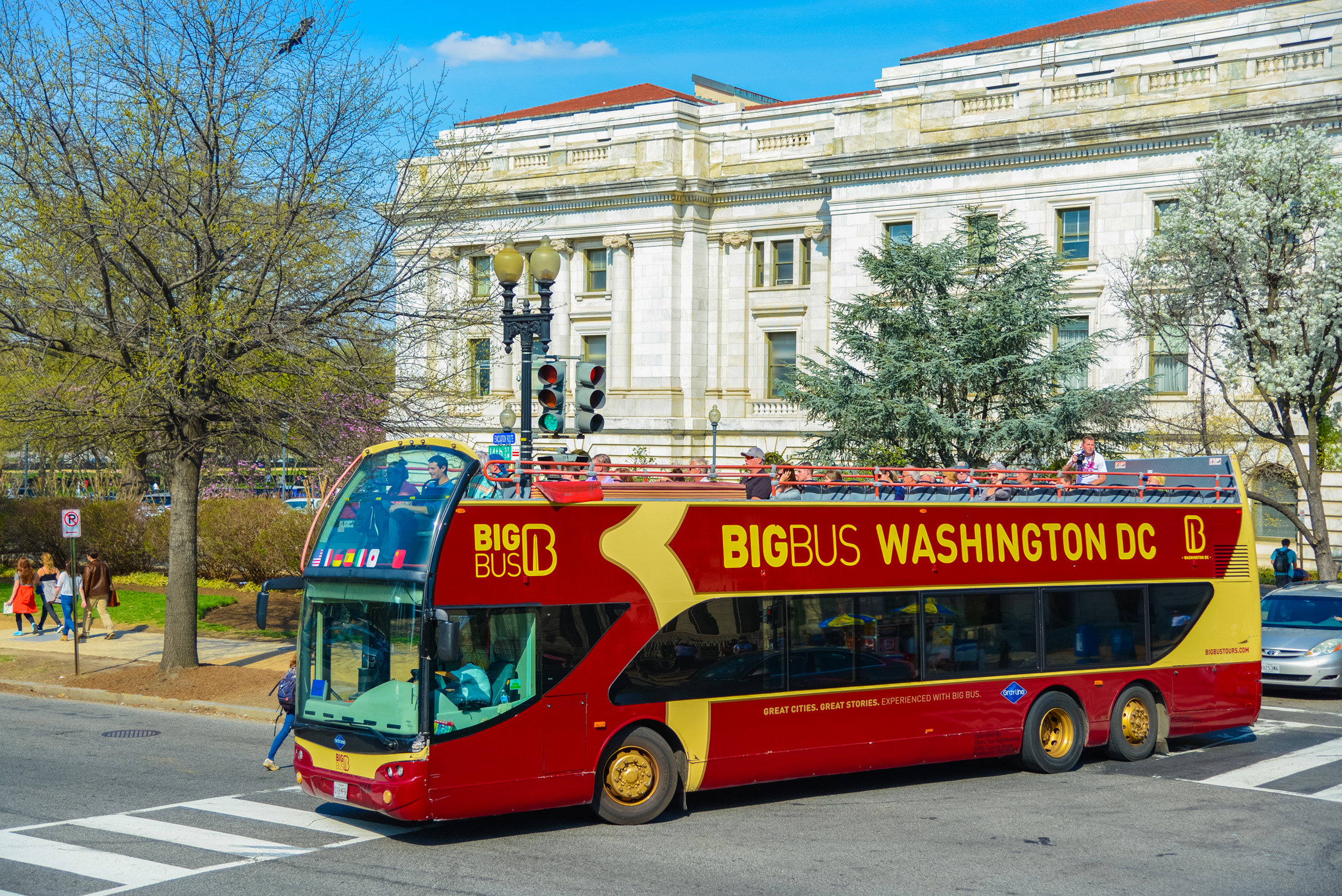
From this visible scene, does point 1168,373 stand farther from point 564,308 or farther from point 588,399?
point 588,399

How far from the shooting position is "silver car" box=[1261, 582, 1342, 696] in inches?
813

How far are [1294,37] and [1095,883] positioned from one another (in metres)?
55.1

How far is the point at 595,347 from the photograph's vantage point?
2222 inches

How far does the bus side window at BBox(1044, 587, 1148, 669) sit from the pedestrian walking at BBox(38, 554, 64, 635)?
20.2m

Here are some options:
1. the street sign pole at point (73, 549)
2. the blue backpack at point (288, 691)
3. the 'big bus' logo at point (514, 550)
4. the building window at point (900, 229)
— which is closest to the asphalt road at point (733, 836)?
the blue backpack at point (288, 691)

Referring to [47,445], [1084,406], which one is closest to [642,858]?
[47,445]

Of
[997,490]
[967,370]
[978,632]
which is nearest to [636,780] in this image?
[978,632]

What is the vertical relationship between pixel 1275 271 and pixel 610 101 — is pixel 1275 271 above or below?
below

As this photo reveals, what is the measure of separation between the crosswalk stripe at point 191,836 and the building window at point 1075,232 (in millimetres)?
37885

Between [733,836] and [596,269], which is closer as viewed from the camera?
[733,836]

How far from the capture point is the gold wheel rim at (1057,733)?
1480 centimetres

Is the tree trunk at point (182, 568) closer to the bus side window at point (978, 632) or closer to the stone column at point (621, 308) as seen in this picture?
the bus side window at point (978, 632)

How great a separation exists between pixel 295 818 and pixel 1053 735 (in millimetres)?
8163

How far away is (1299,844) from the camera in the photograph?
1134 cm
